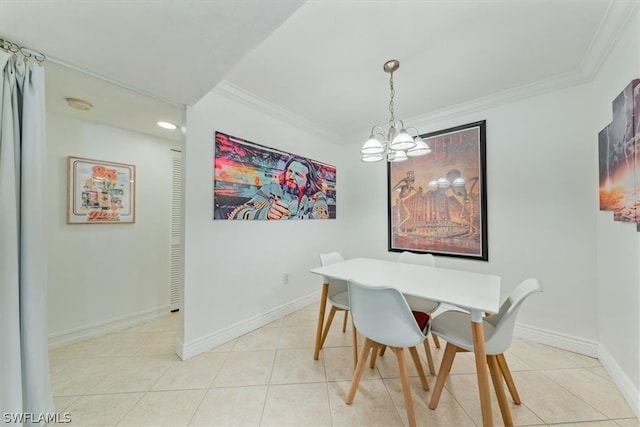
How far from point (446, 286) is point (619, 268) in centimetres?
129

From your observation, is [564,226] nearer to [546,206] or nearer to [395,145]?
[546,206]

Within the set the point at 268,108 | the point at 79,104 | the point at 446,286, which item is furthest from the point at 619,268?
the point at 79,104

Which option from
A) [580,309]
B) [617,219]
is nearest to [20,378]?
[617,219]

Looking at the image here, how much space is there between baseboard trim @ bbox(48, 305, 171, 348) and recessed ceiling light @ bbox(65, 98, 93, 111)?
2067 mm

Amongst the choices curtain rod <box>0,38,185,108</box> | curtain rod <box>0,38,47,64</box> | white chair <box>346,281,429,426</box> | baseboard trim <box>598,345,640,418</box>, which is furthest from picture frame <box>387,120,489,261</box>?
curtain rod <box>0,38,47,64</box>

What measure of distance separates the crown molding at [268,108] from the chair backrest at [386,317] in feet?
6.91

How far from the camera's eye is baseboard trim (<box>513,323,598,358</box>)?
1.96 m

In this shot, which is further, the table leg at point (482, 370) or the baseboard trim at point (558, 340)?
the baseboard trim at point (558, 340)

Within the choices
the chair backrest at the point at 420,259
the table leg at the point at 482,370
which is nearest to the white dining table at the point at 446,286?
the table leg at the point at 482,370

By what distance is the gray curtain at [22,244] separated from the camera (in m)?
1.15

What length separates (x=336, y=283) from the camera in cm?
222

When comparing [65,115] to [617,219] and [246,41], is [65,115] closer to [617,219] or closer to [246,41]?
[246,41]

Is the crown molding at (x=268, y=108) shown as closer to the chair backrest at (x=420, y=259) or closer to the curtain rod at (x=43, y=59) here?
the curtain rod at (x=43, y=59)

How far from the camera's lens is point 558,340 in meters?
2.10
